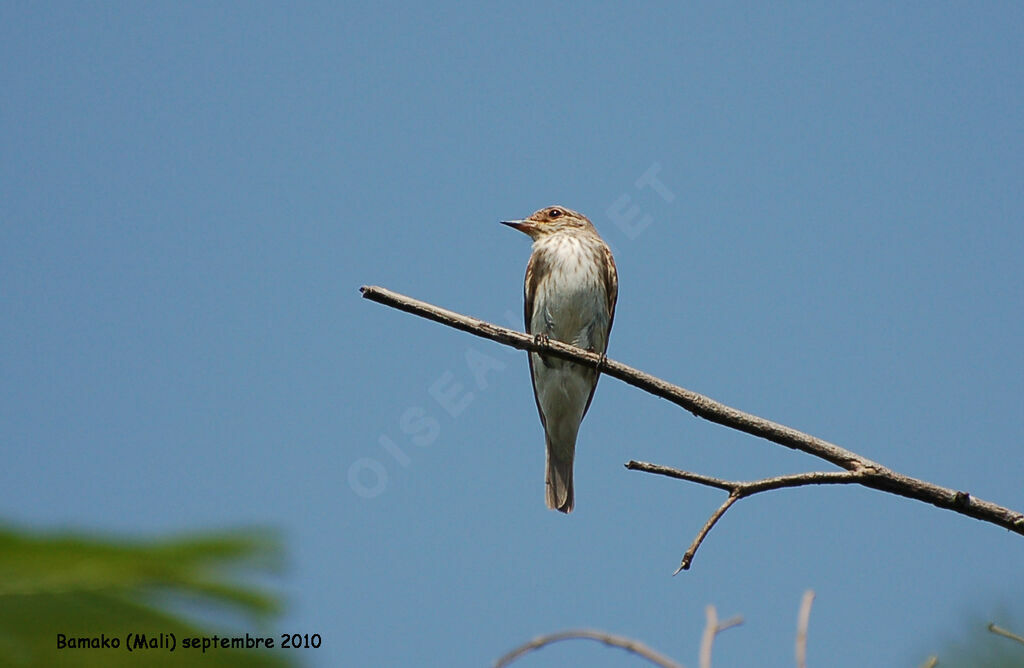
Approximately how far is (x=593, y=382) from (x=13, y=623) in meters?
11.1

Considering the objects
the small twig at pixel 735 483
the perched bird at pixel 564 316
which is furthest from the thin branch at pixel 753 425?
the perched bird at pixel 564 316

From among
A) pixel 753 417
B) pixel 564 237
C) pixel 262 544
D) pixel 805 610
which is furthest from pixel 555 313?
pixel 262 544

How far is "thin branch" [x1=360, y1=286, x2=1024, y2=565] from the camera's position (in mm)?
3543

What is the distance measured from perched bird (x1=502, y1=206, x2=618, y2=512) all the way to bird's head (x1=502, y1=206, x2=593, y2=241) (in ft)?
0.04

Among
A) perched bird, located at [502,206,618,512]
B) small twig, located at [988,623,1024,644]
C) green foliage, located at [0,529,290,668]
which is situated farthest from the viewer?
perched bird, located at [502,206,618,512]

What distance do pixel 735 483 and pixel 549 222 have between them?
360 inches

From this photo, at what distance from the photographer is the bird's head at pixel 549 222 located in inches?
495

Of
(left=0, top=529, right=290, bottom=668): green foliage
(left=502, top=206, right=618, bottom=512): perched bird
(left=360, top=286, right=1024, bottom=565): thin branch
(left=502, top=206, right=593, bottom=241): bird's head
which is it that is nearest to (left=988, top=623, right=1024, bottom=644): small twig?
(left=360, top=286, right=1024, bottom=565): thin branch

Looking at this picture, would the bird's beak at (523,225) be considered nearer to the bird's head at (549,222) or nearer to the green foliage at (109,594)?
the bird's head at (549,222)

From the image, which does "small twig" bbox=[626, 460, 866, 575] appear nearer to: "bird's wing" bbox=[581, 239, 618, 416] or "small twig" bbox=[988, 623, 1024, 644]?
"small twig" bbox=[988, 623, 1024, 644]

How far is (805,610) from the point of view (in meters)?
2.46

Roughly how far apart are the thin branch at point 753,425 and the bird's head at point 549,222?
6.99 metres

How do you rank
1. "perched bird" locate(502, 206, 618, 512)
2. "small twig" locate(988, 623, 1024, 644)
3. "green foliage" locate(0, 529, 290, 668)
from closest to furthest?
1. "green foliage" locate(0, 529, 290, 668)
2. "small twig" locate(988, 623, 1024, 644)
3. "perched bird" locate(502, 206, 618, 512)

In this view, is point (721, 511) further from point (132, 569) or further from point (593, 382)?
point (593, 382)
